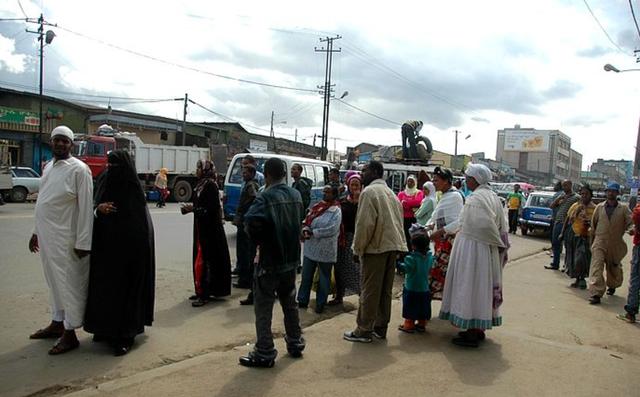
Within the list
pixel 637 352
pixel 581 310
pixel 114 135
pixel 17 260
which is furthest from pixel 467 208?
pixel 114 135

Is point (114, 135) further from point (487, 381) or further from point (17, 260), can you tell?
point (487, 381)

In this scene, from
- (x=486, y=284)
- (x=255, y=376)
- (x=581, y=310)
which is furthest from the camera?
(x=581, y=310)

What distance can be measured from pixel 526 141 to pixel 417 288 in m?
102

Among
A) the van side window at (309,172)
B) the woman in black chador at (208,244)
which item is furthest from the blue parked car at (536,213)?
the woman in black chador at (208,244)

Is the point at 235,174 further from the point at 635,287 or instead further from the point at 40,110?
the point at 40,110

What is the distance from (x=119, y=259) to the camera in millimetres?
4504

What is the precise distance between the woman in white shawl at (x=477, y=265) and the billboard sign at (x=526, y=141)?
99828 millimetres

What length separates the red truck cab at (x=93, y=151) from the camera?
21094 millimetres

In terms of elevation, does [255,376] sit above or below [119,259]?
below

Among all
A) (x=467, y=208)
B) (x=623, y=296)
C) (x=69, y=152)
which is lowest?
(x=623, y=296)

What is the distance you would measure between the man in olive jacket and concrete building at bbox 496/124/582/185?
92095mm

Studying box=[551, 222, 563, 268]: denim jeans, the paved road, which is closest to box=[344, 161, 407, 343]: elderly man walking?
the paved road

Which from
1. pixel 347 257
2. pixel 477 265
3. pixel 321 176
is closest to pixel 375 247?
pixel 477 265

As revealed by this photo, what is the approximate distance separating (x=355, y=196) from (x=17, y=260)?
5646mm
